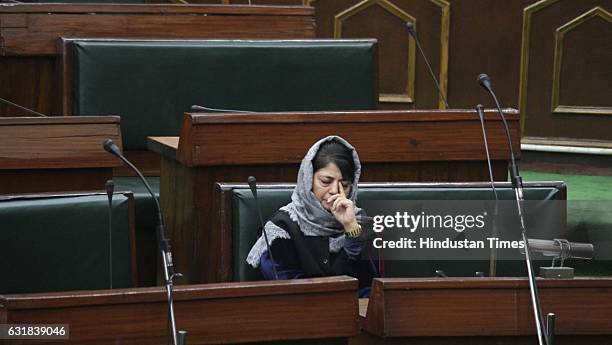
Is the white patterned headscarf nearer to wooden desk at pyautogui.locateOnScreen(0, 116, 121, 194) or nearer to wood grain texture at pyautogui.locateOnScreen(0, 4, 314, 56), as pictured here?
wooden desk at pyautogui.locateOnScreen(0, 116, 121, 194)

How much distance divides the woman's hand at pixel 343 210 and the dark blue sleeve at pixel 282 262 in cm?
8

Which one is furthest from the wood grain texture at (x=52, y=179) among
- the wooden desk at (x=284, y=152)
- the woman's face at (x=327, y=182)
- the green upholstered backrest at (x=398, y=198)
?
the woman's face at (x=327, y=182)

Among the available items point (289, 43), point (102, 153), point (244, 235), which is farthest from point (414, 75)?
point (244, 235)

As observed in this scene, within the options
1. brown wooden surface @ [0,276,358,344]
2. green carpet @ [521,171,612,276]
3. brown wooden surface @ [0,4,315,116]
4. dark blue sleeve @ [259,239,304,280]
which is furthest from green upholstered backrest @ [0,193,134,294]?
green carpet @ [521,171,612,276]

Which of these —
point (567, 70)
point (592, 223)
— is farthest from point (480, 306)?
point (567, 70)

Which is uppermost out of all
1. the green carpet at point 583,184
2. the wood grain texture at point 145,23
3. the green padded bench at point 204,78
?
the wood grain texture at point 145,23

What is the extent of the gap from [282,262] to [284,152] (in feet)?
0.99

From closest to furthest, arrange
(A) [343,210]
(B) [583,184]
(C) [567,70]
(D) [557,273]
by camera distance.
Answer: (D) [557,273] → (A) [343,210] → (B) [583,184] → (C) [567,70]

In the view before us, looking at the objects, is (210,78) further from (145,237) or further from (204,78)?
(145,237)

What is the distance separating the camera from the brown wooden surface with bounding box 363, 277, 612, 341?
147 cm

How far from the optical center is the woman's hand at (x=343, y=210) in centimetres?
186

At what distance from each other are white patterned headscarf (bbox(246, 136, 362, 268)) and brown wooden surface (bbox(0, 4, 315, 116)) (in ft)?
3.15

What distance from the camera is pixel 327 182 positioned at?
6.20 ft

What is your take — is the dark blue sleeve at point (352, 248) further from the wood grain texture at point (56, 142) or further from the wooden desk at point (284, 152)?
the wood grain texture at point (56, 142)
